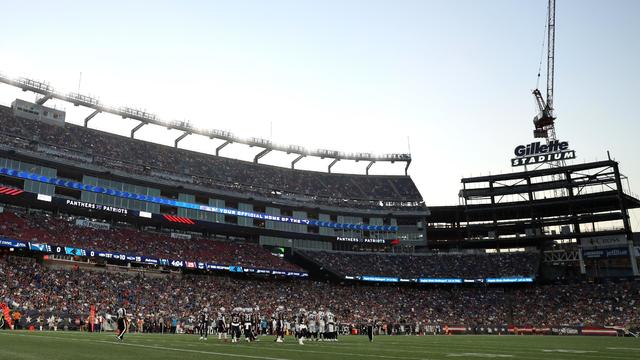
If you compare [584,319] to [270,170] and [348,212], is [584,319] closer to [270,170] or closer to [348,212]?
[348,212]

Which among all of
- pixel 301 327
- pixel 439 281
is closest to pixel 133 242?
pixel 301 327

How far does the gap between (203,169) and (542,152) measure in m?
54.1

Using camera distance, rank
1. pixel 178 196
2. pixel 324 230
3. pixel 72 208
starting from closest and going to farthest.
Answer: pixel 72 208 < pixel 178 196 < pixel 324 230

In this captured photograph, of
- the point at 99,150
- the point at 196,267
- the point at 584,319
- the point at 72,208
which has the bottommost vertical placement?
the point at 584,319

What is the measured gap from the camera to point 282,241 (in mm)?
77688

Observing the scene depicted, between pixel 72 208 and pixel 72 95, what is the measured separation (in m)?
16.8

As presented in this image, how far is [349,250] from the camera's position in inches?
3233

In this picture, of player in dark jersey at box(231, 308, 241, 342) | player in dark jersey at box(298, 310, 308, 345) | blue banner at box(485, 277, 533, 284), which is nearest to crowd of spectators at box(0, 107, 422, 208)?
blue banner at box(485, 277, 533, 284)

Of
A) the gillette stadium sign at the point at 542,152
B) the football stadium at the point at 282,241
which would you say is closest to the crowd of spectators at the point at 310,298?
the football stadium at the point at 282,241

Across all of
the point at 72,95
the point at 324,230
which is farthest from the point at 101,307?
the point at 324,230

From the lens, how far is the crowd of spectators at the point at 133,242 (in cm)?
5184

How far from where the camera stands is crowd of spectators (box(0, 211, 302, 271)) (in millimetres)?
51844

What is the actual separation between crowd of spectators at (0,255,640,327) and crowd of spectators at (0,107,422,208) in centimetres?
1432

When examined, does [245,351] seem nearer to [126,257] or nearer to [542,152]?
[126,257]
